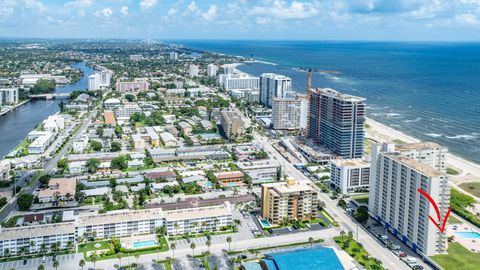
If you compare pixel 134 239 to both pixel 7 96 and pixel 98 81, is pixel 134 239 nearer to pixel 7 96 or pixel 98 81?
pixel 7 96

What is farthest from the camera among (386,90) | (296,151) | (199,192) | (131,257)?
(386,90)

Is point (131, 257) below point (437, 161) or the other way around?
below

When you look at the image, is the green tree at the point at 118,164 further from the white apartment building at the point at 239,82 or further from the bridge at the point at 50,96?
the white apartment building at the point at 239,82

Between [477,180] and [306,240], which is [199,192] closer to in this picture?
[306,240]

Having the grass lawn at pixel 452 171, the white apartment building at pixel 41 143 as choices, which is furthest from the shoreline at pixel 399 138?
the white apartment building at pixel 41 143

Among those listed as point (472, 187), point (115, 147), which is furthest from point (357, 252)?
point (115, 147)

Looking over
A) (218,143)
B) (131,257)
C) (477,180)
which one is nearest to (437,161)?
(477,180)
